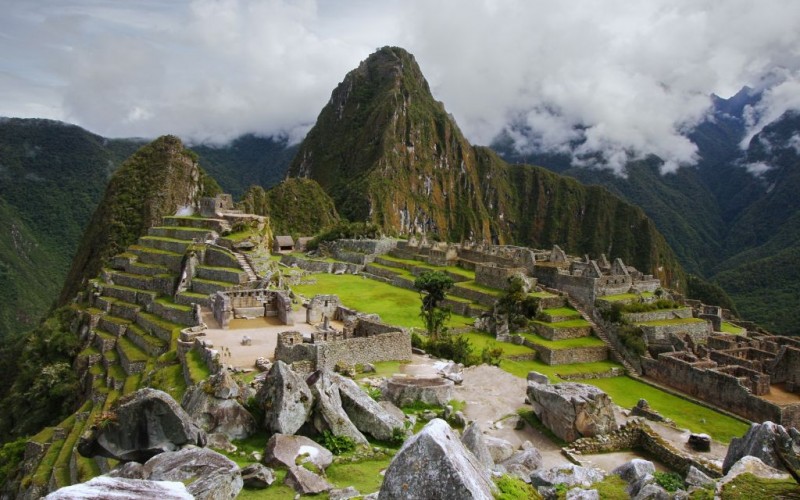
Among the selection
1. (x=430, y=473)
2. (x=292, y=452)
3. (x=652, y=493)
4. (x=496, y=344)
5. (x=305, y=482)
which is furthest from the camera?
(x=496, y=344)

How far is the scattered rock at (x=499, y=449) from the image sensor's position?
12119 millimetres

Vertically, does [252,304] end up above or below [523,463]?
above

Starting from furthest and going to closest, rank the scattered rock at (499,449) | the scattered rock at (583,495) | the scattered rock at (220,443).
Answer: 1. the scattered rock at (499,449)
2. the scattered rock at (220,443)
3. the scattered rock at (583,495)

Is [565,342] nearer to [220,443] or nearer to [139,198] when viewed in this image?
[220,443]

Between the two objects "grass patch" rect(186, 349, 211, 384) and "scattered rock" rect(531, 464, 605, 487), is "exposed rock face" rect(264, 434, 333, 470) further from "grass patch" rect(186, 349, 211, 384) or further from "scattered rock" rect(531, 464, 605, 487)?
"grass patch" rect(186, 349, 211, 384)

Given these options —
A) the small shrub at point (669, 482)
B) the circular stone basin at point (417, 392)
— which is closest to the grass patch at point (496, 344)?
the circular stone basin at point (417, 392)

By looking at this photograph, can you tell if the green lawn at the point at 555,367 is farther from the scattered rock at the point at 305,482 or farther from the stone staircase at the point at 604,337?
the scattered rock at the point at 305,482

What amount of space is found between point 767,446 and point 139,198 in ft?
308

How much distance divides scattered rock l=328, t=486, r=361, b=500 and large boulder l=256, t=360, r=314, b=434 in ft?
8.09

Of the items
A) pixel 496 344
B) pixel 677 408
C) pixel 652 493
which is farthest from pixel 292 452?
pixel 496 344

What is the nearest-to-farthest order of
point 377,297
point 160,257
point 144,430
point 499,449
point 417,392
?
point 144,430 → point 499,449 → point 417,392 → point 160,257 → point 377,297

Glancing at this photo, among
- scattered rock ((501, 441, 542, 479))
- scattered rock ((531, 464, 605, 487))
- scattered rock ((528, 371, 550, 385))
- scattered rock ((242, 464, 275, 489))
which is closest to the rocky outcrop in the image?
scattered rock ((242, 464, 275, 489))

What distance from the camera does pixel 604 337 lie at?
3944cm

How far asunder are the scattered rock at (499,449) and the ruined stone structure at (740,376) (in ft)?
78.1
